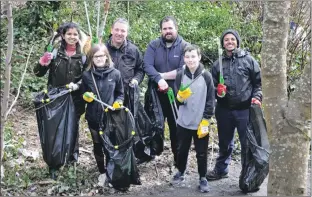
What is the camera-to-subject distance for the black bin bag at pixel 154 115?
5.15m

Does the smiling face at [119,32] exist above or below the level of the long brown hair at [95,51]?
above

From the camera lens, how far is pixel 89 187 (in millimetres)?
4777

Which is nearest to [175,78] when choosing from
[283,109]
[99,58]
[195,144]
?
[195,144]

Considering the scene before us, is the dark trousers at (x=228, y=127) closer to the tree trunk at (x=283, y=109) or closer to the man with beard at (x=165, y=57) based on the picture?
the man with beard at (x=165, y=57)


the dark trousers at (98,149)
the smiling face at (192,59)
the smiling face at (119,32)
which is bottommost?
the dark trousers at (98,149)

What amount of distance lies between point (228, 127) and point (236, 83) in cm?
53

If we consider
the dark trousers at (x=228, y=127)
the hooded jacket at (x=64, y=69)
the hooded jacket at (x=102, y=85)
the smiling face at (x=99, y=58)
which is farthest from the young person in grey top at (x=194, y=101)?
the hooded jacket at (x=64, y=69)

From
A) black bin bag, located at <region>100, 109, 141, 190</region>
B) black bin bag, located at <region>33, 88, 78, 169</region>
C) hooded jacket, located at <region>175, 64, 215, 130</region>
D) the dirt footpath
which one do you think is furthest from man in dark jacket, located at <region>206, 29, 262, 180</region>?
black bin bag, located at <region>33, 88, 78, 169</region>

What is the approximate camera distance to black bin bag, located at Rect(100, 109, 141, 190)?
454 centimetres

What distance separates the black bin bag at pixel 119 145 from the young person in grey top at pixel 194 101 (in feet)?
1.75

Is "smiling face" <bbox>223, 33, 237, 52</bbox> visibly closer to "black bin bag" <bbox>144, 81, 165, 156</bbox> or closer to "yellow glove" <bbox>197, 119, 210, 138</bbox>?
"yellow glove" <bbox>197, 119, 210, 138</bbox>

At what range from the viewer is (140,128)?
5172mm

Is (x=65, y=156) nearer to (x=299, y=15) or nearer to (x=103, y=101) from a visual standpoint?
(x=103, y=101)

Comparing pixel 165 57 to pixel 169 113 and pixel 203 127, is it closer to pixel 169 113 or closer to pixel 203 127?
pixel 169 113
